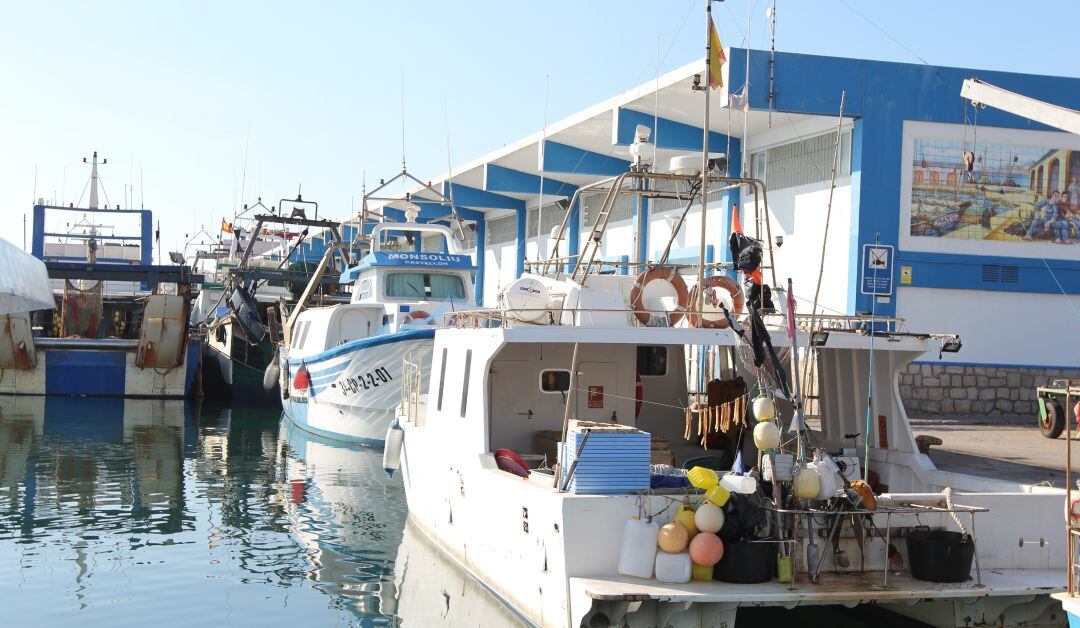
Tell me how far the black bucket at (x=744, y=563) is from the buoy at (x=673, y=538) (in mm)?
293

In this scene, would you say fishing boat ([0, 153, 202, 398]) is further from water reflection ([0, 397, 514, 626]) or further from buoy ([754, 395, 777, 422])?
buoy ([754, 395, 777, 422])

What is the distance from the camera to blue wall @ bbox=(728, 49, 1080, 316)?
18922 millimetres

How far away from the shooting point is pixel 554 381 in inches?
436

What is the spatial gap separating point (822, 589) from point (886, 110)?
13941 millimetres

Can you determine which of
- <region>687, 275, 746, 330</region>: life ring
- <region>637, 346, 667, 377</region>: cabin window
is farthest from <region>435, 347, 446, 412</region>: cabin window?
<region>687, 275, 746, 330</region>: life ring

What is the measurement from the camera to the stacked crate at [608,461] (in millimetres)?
7496

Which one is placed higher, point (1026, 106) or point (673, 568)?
point (1026, 106)

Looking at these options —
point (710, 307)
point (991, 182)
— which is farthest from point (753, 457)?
point (991, 182)

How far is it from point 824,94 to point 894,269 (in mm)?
3421

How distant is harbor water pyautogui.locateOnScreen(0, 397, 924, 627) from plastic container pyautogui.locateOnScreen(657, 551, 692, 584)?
1780mm

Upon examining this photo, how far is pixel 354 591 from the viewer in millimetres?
10367

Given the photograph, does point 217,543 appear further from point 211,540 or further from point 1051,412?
point 1051,412

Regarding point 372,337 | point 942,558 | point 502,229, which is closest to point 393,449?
point 372,337

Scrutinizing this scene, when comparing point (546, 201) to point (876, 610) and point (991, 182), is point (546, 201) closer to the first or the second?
point (991, 182)
